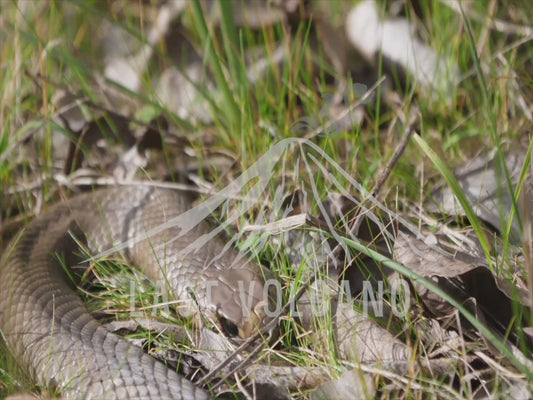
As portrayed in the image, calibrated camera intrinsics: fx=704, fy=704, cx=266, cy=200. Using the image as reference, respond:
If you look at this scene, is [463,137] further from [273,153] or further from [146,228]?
[146,228]

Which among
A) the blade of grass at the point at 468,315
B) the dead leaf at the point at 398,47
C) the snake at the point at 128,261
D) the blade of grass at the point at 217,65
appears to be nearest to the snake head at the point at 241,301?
the snake at the point at 128,261

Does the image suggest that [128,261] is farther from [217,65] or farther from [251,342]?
[217,65]

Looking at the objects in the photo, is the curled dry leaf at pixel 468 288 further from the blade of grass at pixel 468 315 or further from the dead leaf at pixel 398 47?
the dead leaf at pixel 398 47

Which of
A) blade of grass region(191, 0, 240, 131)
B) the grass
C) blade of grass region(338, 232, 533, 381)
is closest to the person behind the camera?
blade of grass region(338, 232, 533, 381)

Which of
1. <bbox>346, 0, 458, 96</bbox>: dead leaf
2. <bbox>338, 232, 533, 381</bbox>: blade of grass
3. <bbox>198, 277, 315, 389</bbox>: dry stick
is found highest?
<bbox>346, 0, 458, 96</bbox>: dead leaf

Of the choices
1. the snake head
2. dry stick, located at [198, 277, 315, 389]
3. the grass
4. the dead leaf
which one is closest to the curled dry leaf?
the grass

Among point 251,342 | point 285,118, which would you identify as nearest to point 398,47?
point 285,118

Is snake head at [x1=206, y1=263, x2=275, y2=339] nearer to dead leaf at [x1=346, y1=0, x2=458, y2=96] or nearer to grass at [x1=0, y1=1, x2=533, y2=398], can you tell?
grass at [x1=0, y1=1, x2=533, y2=398]

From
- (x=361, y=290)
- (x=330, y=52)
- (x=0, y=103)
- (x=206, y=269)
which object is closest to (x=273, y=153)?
(x=206, y=269)
